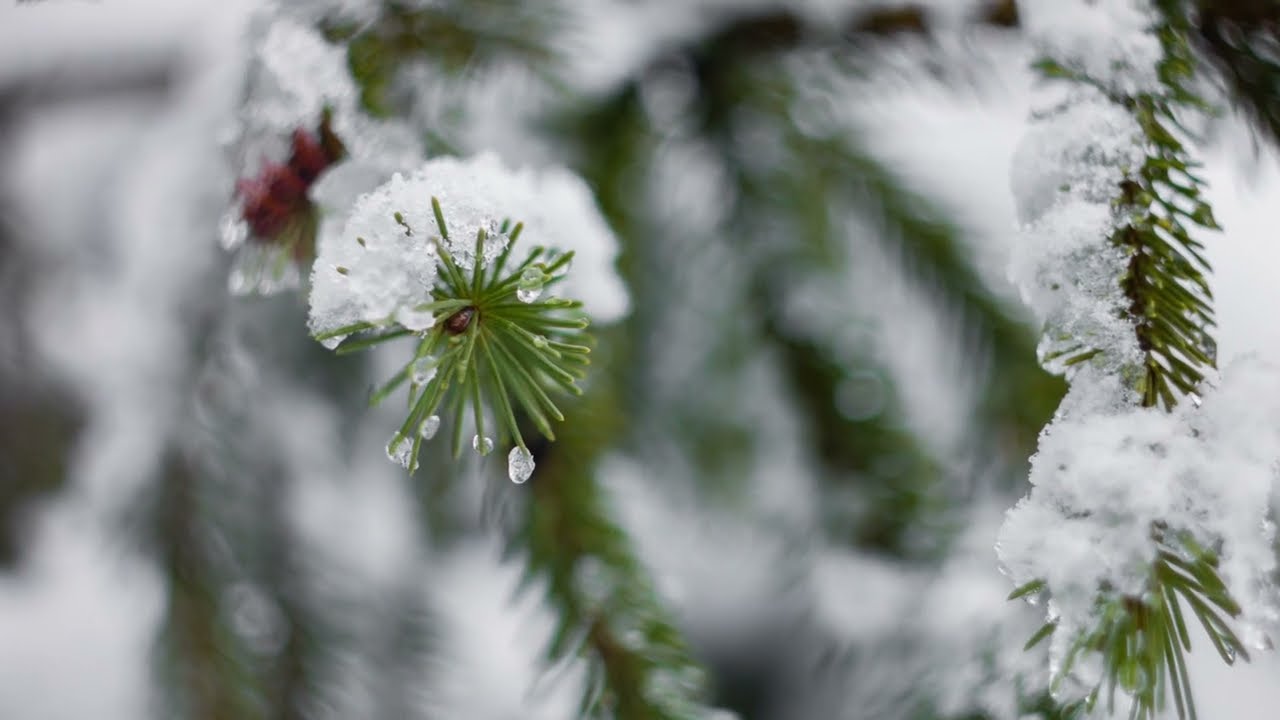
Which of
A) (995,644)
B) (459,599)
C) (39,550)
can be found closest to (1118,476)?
(995,644)

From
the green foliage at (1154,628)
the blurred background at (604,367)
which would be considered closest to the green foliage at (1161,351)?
the green foliage at (1154,628)

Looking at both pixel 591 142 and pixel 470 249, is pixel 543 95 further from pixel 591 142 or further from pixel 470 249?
pixel 470 249

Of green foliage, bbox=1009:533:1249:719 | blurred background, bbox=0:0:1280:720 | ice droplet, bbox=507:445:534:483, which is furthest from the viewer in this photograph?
blurred background, bbox=0:0:1280:720

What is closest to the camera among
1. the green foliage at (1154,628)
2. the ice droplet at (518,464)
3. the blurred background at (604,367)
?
the green foliage at (1154,628)

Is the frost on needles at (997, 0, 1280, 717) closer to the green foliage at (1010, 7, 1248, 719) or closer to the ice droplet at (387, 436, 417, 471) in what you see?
the green foliage at (1010, 7, 1248, 719)

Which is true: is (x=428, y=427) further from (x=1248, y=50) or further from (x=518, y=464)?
(x=1248, y=50)

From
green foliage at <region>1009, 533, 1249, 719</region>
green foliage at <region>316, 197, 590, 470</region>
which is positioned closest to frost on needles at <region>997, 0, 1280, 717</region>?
green foliage at <region>1009, 533, 1249, 719</region>

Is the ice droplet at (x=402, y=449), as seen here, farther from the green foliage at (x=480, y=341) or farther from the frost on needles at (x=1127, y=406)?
the frost on needles at (x=1127, y=406)

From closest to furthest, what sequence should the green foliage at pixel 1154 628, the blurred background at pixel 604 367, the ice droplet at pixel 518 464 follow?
the green foliage at pixel 1154 628
the ice droplet at pixel 518 464
the blurred background at pixel 604 367
